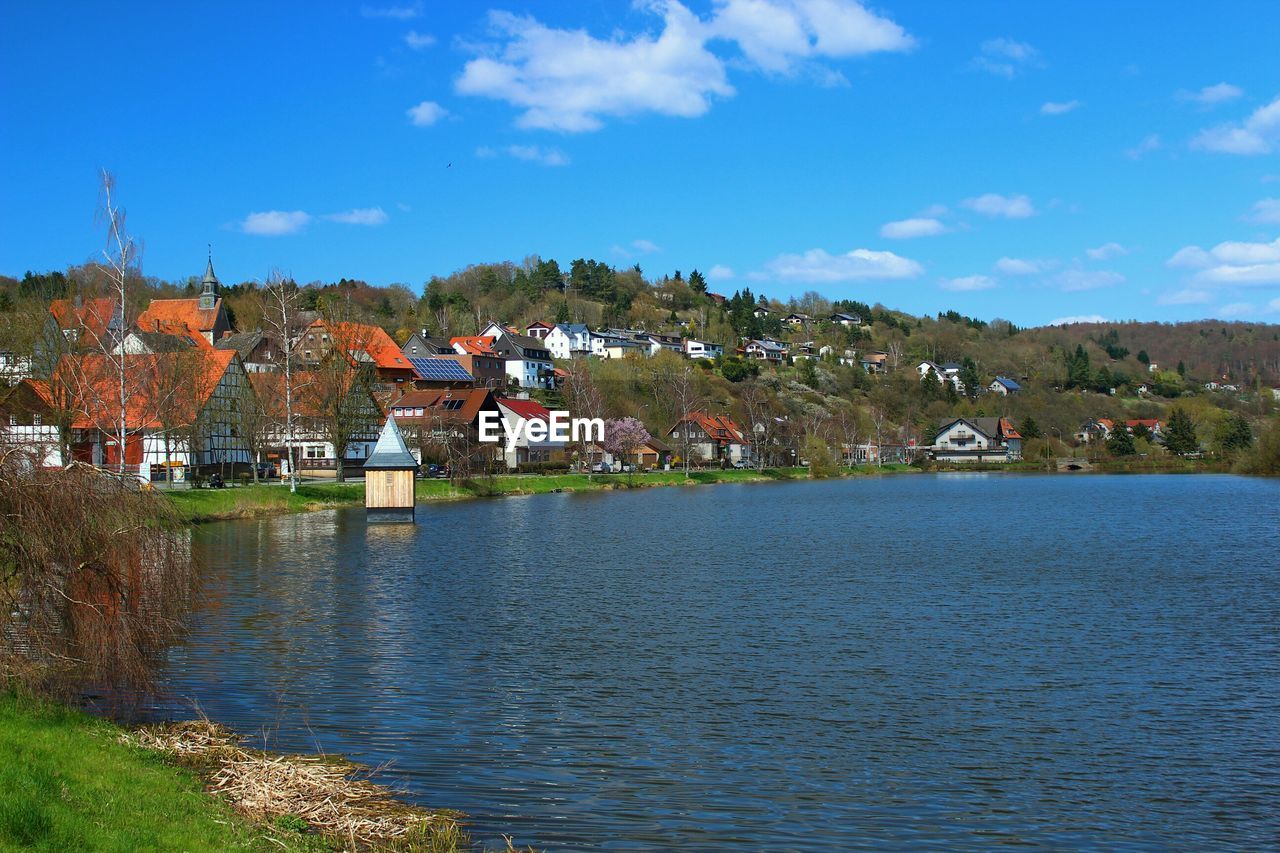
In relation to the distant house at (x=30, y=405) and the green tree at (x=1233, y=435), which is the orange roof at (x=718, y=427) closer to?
the green tree at (x=1233, y=435)

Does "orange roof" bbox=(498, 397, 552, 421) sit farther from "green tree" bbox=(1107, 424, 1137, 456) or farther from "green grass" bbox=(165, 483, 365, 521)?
"green tree" bbox=(1107, 424, 1137, 456)

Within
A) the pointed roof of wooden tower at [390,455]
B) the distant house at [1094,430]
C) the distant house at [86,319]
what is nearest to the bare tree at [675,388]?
the distant house at [1094,430]

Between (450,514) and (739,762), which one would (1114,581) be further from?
(450,514)

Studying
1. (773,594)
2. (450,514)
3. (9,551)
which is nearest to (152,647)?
(9,551)

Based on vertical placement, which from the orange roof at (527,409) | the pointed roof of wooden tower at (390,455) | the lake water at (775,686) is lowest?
the lake water at (775,686)

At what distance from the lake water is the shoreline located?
433 cm

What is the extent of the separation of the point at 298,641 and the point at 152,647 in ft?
22.4

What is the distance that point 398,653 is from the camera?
21453 millimetres

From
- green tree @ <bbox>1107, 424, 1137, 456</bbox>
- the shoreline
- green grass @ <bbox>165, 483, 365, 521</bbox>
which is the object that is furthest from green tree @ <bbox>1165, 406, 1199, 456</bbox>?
green grass @ <bbox>165, 483, 365, 521</bbox>

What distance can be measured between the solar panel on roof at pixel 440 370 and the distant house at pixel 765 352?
75766mm

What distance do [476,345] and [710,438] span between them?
34.5 m

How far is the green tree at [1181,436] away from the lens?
489 feet

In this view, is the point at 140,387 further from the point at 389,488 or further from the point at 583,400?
the point at 583,400
